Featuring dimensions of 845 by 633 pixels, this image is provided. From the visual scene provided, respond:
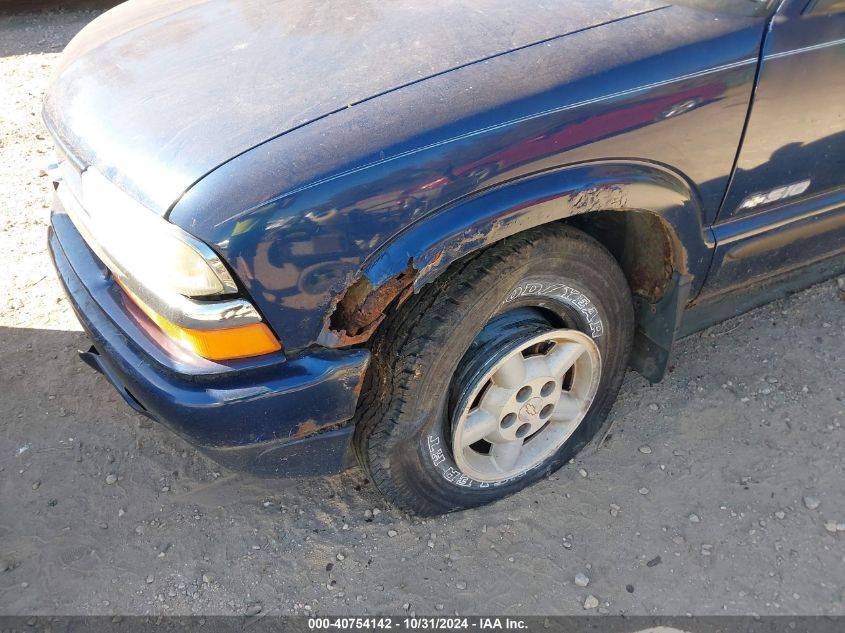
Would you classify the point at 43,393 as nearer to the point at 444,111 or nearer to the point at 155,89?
the point at 155,89

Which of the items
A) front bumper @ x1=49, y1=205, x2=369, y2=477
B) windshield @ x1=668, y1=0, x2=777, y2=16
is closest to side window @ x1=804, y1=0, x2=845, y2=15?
windshield @ x1=668, y1=0, x2=777, y2=16

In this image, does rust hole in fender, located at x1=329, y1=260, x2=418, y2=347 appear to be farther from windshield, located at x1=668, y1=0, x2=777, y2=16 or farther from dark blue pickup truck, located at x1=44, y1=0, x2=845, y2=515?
windshield, located at x1=668, y1=0, x2=777, y2=16

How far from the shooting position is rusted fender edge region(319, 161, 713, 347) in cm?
169

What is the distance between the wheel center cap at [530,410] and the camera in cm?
224

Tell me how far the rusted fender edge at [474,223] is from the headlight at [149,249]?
0.31 metres

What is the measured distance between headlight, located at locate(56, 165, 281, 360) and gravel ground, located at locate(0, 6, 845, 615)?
2.94 feet

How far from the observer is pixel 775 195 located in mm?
2244

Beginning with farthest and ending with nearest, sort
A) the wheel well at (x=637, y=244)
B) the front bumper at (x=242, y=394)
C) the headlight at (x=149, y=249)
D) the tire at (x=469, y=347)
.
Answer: the wheel well at (x=637, y=244) < the tire at (x=469, y=347) < the front bumper at (x=242, y=394) < the headlight at (x=149, y=249)

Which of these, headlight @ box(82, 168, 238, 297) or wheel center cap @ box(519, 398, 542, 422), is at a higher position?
headlight @ box(82, 168, 238, 297)

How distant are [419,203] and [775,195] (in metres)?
1.28

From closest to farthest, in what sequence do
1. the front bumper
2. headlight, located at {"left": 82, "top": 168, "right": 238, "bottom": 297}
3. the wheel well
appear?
headlight, located at {"left": 82, "top": 168, "right": 238, "bottom": 297} < the front bumper < the wheel well

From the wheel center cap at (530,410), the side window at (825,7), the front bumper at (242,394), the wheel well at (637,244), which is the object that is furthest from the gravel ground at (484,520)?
the side window at (825,7)

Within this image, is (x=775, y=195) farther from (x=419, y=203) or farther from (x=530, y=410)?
(x=419, y=203)

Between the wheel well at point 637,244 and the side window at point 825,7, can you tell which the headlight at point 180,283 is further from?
the side window at point 825,7
